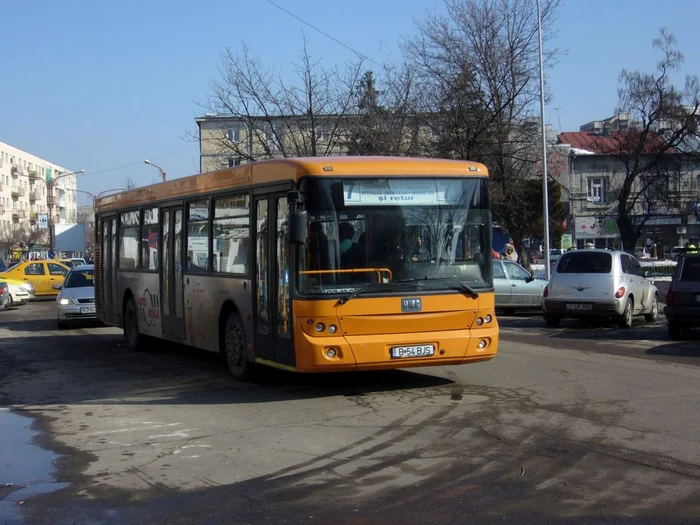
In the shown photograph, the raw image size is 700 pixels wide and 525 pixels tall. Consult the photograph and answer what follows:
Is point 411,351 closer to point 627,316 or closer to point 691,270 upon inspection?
point 691,270

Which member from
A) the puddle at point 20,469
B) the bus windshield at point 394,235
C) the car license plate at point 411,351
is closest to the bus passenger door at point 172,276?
the puddle at point 20,469

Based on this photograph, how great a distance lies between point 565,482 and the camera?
6.40 metres

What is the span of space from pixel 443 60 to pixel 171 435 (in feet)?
77.9

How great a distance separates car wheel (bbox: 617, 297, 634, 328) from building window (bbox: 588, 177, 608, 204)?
47608mm

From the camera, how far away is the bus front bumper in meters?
9.70

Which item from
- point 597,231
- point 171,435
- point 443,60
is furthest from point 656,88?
point 171,435

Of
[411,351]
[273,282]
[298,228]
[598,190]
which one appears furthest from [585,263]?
[598,190]

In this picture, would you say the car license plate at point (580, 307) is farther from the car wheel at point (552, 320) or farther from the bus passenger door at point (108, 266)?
the bus passenger door at point (108, 266)

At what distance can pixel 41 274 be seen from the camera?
37812mm

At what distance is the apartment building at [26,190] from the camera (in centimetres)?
10518

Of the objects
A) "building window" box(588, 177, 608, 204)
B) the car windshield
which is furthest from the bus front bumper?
"building window" box(588, 177, 608, 204)

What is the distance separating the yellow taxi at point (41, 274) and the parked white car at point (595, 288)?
24.6 meters

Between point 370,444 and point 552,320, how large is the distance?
43.1ft

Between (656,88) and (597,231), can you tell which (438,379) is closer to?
(656,88)
